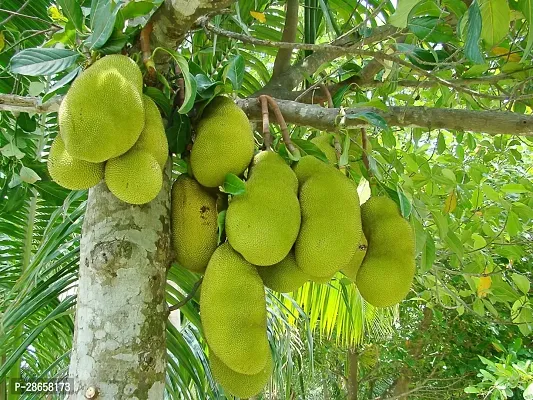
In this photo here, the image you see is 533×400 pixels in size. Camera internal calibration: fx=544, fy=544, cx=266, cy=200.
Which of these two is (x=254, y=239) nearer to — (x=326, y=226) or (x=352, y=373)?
(x=326, y=226)

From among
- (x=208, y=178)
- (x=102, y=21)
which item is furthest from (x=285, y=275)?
(x=102, y=21)

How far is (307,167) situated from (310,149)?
0.07m

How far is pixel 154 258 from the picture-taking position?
901 mm

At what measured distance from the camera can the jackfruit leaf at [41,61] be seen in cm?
91

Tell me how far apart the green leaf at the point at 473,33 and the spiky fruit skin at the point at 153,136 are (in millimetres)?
499

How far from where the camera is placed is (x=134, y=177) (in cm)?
85

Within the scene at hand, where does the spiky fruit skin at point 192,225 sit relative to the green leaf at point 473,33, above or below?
below

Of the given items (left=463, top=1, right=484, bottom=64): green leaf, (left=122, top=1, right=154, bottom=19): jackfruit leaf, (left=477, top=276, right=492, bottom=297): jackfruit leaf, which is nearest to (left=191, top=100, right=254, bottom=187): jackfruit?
(left=122, top=1, right=154, bottom=19): jackfruit leaf

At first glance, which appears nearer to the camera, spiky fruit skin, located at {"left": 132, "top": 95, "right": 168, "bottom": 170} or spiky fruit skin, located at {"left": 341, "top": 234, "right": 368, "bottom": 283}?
spiky fruit skin, located at {"left": 132, "top": 95, "right": 168, "bottom": 170}

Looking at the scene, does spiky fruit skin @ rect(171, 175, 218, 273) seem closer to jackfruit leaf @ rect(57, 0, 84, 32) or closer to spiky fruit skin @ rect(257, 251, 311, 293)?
spiky fruit skin @ rect(257, 251, 311, 293)

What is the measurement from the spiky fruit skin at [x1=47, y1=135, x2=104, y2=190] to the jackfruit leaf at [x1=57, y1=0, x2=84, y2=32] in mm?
216

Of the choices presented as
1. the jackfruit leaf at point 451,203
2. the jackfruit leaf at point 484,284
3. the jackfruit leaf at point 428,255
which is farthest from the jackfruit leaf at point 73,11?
the jackfruit leaf at point 484,284

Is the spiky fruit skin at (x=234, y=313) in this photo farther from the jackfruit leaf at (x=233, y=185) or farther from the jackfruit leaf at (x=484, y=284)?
the jackfruit leaf at (x=484, y=284)

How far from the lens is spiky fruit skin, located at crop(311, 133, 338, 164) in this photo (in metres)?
1.24
